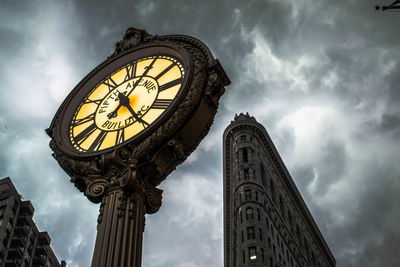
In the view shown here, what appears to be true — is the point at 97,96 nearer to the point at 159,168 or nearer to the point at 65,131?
the point at 65,131

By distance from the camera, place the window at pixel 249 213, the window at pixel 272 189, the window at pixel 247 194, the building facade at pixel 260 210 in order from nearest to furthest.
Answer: the building facade at pixel 260 210 < the window at pixel 249 213 < the window at pixel 247 194 < the window at pixel 272 189

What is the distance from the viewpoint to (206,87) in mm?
5559

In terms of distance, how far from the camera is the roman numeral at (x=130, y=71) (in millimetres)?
6448

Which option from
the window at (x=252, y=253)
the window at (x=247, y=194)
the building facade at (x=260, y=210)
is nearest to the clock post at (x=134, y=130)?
the building facade at (x=260, y=210)

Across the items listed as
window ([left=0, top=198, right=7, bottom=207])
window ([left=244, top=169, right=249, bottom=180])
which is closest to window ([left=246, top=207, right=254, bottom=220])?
window ([left=244, top=169, right=249, bottom=180])

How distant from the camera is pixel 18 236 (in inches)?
2559

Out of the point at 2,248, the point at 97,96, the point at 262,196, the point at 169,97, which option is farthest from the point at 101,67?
the point at 262,196

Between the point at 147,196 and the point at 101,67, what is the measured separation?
265 centimetres

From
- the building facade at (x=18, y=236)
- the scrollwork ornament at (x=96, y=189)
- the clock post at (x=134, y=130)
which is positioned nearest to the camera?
the clock post at (x=134, y=130)

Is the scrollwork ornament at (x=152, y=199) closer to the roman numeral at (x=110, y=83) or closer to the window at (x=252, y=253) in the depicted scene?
the roman numeral at (x=110, y=83)

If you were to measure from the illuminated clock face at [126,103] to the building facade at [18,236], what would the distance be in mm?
58941

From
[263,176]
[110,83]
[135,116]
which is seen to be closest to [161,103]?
[135,116]

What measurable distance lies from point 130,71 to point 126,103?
921 mm

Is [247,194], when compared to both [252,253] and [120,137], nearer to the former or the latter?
[252,253]
